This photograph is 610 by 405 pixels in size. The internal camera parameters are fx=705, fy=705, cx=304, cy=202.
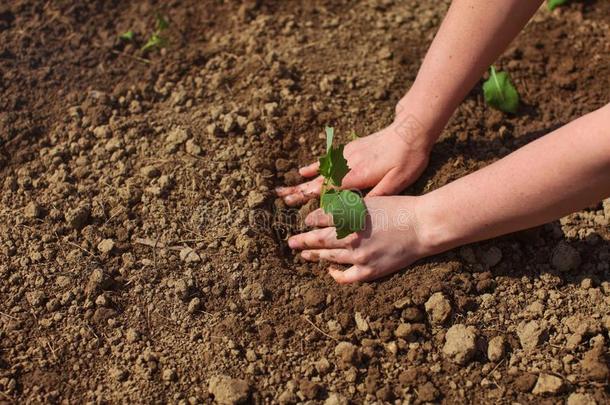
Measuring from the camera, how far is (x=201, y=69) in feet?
9.80

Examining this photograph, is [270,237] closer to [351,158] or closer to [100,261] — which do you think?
[351,158]

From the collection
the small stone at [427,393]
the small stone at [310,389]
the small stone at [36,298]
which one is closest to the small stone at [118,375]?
the small stone at [36,298]

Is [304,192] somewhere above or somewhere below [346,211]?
below

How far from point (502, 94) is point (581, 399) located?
125 cm

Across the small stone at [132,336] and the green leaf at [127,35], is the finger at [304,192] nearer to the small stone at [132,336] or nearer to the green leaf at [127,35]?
the small stone at [132,336]

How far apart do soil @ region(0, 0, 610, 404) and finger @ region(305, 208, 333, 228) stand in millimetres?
103

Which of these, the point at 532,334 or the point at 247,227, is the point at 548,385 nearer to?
the point at 532,334

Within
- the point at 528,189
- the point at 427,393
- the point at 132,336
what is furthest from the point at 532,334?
the point at 132,336

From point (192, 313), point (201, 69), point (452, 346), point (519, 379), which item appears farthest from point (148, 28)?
point (519, 379)

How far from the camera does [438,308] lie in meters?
2.26

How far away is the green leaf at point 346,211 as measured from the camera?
2.27 meters

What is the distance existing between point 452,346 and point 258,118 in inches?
46.5

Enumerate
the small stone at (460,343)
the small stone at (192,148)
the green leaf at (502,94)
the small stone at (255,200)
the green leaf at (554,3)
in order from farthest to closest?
the green leaf at (554,3) → the green leaf at (502,94) → the small stone at (192,148) → the small stone at (255,200) → the small stone at (460,343)

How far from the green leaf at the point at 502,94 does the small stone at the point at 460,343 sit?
1010 mm
